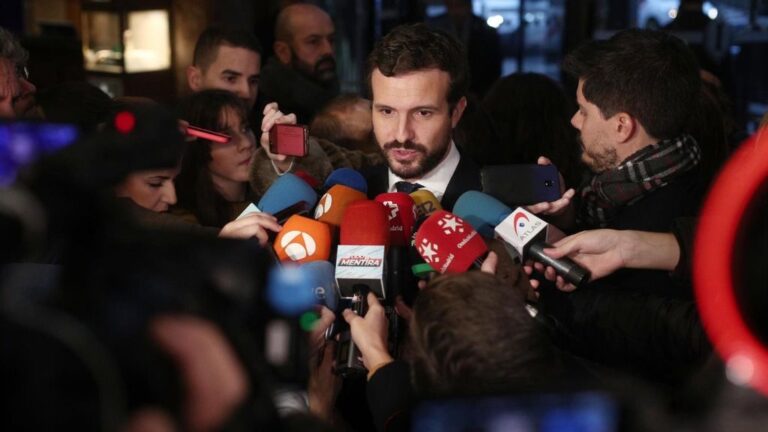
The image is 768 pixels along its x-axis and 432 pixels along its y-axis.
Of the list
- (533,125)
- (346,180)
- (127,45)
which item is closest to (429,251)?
(346,180)

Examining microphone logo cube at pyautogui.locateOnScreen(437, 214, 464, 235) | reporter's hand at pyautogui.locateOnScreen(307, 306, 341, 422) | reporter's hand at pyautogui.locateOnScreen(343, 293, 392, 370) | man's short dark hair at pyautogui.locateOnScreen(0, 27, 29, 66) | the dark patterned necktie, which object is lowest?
reporter's hand at pyautogui.locateOnScreen(307, 306, 341, 422)

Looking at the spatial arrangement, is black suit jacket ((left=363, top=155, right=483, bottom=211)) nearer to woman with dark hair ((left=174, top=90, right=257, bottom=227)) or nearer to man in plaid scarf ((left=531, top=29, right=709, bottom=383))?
man in plaid scarf ((left=531, top=29, right=709, bottom=383))

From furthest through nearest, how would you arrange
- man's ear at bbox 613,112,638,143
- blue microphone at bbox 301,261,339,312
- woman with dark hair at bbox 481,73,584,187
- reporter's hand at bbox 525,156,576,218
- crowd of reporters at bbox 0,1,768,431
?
1. woman with dark hair at bbox 481,73,584,187
2. man's ear at bbox 613,112,638,143
3. reporter's hand at bbox 525,156,576,218
4. blue microphone at bbox 301,261,339,312
5. crowd of reporters at bbox 0,1,768,431

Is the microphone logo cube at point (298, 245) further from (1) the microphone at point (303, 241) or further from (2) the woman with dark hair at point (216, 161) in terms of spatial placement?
(2) the woman with dark hair at point (216, 161)

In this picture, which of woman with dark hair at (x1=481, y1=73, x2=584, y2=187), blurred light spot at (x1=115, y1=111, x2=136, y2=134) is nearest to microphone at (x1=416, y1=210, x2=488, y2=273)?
blurred light spot at (x1=115, y1=111, x2=136, y2=134)

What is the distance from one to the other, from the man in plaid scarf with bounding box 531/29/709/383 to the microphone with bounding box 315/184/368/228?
0.41m

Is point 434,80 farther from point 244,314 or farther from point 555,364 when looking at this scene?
point 244,314

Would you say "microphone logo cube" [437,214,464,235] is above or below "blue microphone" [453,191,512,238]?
above

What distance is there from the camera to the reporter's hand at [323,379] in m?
1.90

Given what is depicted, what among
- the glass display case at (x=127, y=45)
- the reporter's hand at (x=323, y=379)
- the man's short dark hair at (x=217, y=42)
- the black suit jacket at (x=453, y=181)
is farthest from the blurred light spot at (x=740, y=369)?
the glass display case at (x=127, y=45)

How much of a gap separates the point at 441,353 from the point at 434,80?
112 centimetres

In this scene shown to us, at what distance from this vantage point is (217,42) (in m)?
3.71

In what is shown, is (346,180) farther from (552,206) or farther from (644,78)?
(644,78)

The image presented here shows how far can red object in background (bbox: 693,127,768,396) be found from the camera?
108cm
